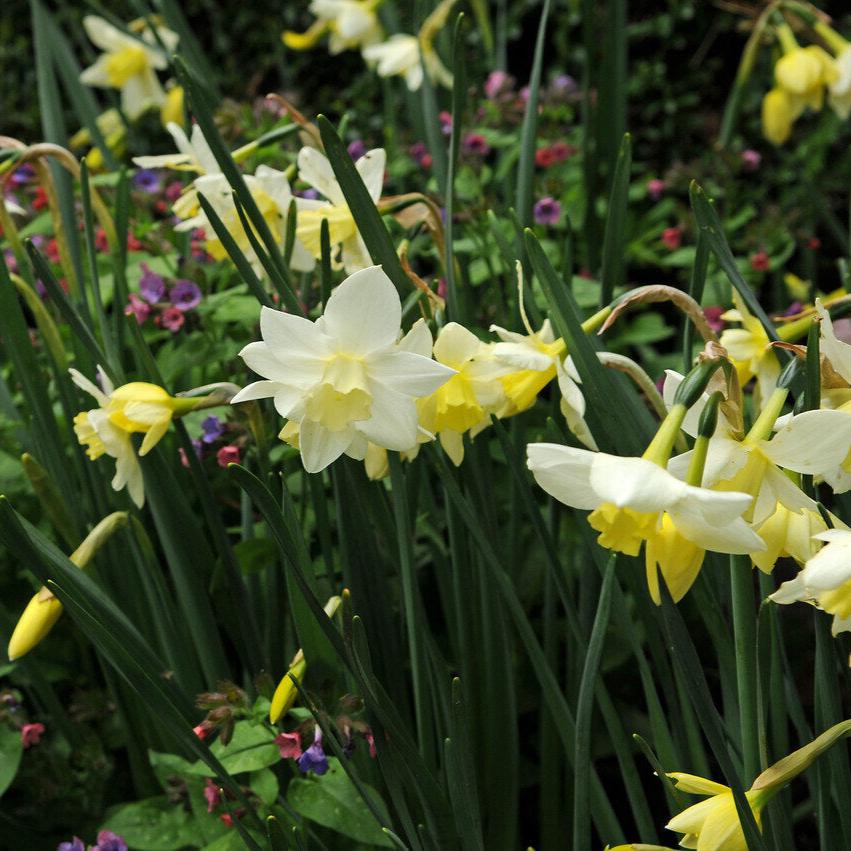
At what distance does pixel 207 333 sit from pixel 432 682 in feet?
2.27

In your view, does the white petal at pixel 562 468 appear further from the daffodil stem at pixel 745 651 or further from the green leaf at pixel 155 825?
the green leaf at pixel 155 825

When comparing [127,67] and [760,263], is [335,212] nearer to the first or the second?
[760,263]

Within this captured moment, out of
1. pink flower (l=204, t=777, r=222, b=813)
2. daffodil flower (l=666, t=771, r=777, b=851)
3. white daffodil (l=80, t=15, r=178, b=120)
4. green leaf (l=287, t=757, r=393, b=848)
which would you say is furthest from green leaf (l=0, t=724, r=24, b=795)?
white daffodil (l=80, t=15, r=178, b=120)

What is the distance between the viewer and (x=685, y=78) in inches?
147

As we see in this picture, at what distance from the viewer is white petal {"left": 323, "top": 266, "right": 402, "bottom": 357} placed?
745 mm

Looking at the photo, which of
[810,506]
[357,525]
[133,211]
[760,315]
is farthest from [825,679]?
[133,211]

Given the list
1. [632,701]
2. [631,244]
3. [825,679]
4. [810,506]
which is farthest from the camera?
[631,244]

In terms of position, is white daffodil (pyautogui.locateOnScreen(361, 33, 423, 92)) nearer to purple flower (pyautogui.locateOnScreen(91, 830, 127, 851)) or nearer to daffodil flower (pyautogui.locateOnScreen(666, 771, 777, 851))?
purple flower (pyautogui.locateOnScreen(91, 830, 127, 851))

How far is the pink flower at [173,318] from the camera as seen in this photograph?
1.52 meters

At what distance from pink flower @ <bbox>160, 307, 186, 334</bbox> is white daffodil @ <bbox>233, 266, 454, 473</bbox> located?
0.78 meters

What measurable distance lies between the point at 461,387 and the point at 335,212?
0.98 feet

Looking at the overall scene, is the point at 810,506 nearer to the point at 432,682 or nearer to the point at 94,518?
the point at 432,682

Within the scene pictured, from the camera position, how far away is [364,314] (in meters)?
0.76

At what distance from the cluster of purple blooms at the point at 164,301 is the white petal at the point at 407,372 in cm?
81
